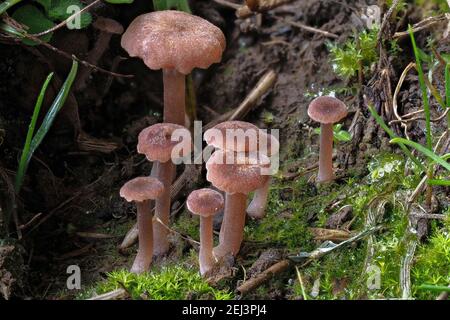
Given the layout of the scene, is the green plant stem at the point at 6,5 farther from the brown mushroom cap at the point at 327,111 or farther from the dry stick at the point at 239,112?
the brown mushroom cap at the point at 327,111

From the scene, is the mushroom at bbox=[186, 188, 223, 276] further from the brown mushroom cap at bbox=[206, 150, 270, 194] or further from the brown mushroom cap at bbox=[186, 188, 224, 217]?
the brown mushroom cap at bbox=[206, 150, 270, 194]

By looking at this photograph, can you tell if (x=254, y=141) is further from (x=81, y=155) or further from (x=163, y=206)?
(x=81, y=155)

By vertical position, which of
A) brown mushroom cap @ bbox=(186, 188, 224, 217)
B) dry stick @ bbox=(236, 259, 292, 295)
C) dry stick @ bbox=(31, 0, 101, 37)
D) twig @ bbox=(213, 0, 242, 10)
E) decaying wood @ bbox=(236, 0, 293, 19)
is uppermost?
twig @ bbox=(213, 0, 242, 10)

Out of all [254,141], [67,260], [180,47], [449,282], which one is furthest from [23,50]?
[449,282]

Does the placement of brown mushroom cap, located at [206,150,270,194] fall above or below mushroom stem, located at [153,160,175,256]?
above

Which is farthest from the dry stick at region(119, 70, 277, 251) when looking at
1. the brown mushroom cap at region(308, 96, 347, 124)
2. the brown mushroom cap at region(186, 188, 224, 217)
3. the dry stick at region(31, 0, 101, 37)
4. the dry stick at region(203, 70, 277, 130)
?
the dry stick at region(31, 0, 101, 37)

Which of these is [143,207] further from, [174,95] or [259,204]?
[174,95]
